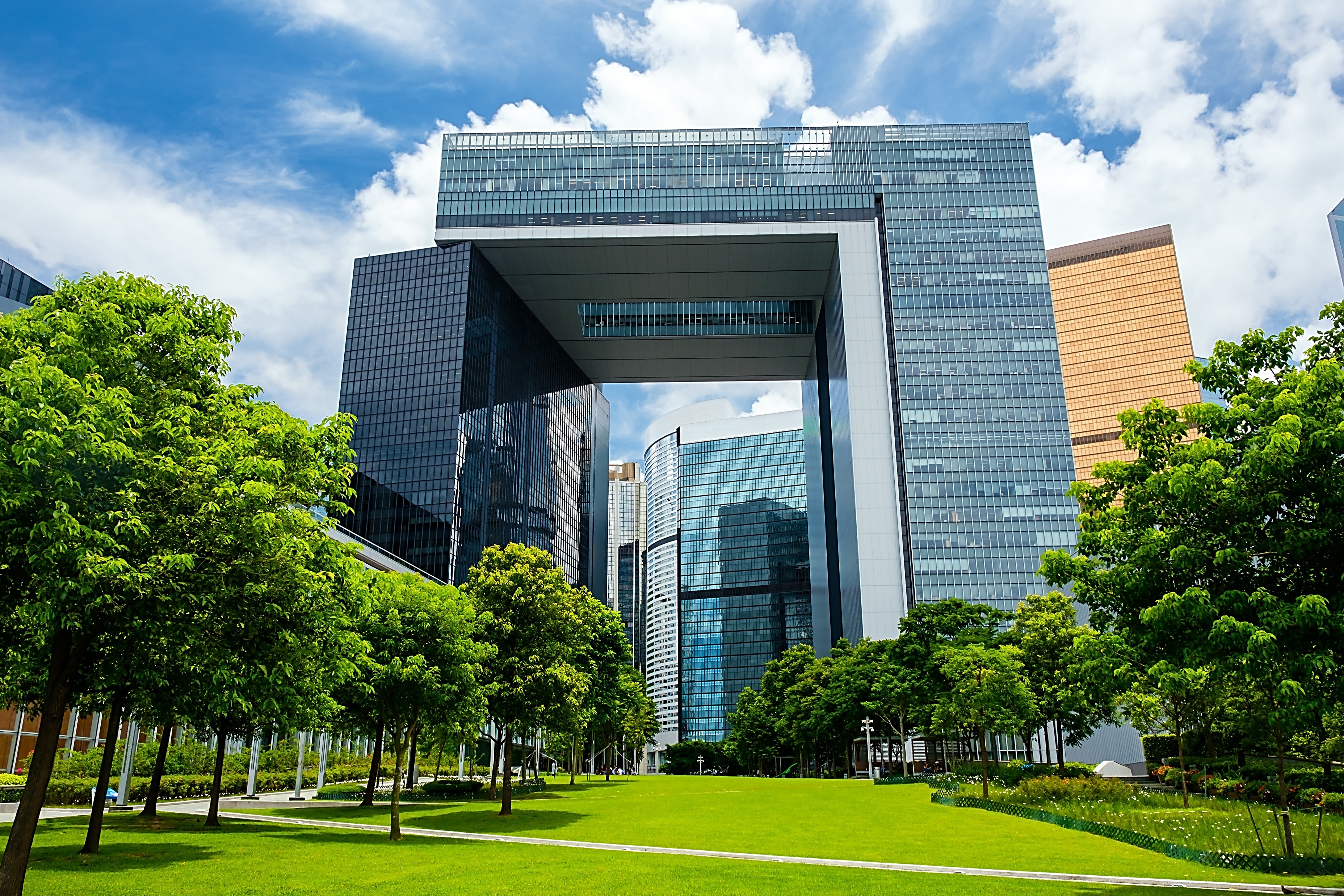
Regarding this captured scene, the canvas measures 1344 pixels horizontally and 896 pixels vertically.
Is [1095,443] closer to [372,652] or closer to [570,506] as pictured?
[570,506]

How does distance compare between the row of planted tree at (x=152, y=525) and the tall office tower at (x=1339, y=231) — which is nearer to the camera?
the row of planted tree at (x=152, y=525)

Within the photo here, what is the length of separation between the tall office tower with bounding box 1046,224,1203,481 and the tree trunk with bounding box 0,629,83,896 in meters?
184

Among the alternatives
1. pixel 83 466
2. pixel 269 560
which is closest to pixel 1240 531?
pixel 269 560

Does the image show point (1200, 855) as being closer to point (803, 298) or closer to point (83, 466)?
point (83, 466)

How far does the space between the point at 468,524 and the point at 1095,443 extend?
13043 cm

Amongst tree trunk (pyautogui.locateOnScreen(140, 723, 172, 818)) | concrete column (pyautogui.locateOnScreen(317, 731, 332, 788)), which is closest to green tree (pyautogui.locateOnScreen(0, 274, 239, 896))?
tree trunk (pyautogui.locateOnScreen(140, 723, 172, 818))

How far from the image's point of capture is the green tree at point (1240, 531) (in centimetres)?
1585

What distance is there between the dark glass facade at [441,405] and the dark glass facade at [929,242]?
392 inches

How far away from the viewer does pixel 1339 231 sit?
370 ft

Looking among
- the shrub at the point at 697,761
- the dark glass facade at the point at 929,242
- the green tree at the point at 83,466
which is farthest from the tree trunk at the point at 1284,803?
the shrub at the point at 697,761

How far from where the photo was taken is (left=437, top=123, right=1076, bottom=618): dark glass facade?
330 feet

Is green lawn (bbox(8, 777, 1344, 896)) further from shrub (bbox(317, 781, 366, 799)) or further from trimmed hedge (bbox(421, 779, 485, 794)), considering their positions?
trimmed hedge (bbox(421, 779, 485, 794))

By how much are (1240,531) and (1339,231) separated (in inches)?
4824

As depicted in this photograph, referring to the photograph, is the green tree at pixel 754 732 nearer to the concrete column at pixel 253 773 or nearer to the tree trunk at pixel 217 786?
the concrete column at pixel 253 773
